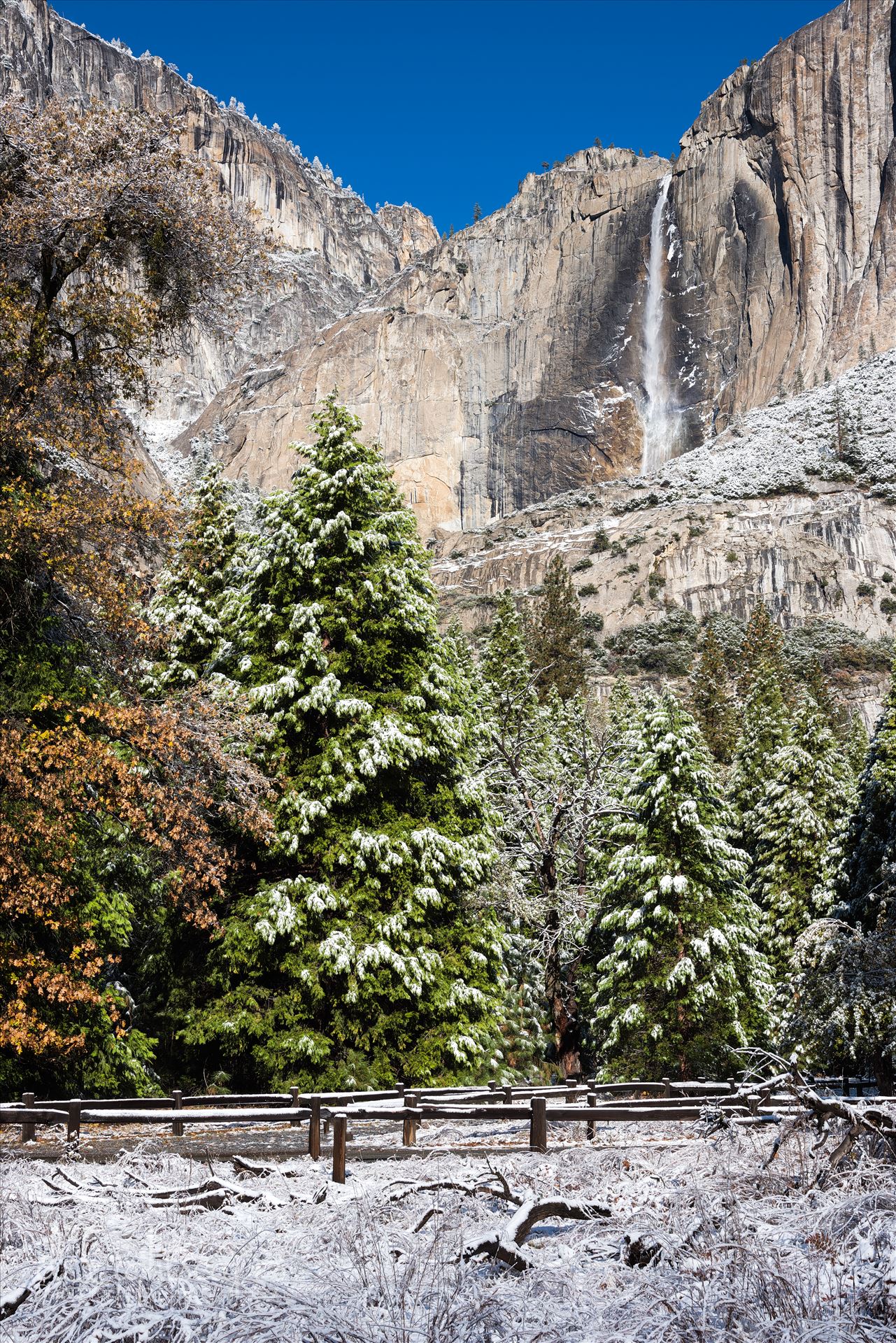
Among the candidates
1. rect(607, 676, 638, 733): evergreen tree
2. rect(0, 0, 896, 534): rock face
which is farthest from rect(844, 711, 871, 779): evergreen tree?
rect(0, 0, 896, 534): rock face

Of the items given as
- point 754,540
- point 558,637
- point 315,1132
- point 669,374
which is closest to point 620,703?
point 558,637

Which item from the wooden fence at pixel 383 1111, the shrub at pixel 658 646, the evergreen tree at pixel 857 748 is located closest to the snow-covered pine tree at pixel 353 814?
the wooden fence at pixel 383 1111

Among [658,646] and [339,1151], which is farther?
[658,646]

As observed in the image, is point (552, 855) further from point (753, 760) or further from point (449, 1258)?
point (753, 760)

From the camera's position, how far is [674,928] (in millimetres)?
25531

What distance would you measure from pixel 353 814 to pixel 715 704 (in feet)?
152

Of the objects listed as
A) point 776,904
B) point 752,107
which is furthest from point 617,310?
point 776,904

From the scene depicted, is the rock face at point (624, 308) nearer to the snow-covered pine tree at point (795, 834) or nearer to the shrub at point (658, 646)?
the shrub at point (658, 646)

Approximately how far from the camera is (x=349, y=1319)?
371 cm

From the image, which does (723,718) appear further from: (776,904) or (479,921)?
(479,921)

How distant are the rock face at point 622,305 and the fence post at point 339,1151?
4399 inches

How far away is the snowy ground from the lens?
3.68 m

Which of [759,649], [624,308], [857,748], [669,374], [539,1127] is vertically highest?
[624,308]

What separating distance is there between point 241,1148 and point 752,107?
5127 inches
